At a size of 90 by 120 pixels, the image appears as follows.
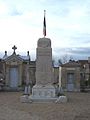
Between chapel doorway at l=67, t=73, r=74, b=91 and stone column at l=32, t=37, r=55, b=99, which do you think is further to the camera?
chapel doorway at l=67, t=73, r=74, b=91

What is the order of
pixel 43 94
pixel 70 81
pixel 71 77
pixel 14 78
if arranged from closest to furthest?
1. pixel 43 94
2. pixel 14 78
3. pixel 70 81
4. pixel 71 77

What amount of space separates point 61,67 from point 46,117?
21833mm

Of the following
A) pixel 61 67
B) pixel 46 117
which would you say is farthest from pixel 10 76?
pixel 46 117

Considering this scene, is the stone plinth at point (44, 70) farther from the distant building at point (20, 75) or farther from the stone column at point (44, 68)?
the distant building at point (20, 75)

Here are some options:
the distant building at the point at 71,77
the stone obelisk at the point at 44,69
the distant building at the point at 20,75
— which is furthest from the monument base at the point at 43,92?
the distant building at the point at 71,77

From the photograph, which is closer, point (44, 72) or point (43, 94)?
point (43, 94)

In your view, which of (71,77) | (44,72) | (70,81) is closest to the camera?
(44,72)

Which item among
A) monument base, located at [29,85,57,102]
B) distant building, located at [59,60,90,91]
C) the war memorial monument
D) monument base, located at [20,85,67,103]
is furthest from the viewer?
distant building, located at [59,60,90,91]

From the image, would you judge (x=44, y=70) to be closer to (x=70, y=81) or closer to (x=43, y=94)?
(x=43, y=94)

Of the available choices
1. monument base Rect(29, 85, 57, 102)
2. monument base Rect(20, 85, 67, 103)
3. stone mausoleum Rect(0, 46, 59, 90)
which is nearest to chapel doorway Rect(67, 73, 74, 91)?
stone mausoleum Rect(0, 46, 59, 90)

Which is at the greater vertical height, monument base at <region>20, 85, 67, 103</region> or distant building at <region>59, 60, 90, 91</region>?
distant building at <region>59, 60, 90, 91</region>

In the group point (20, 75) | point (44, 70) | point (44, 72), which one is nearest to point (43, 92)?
point (44, 72)

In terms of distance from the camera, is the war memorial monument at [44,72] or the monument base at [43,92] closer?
the monument base at [43,92]

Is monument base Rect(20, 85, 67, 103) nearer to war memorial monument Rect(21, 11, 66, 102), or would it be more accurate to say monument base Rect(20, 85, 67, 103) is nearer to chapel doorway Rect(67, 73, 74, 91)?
A: war memorial monument Rect(21, 11, 66, 102)
